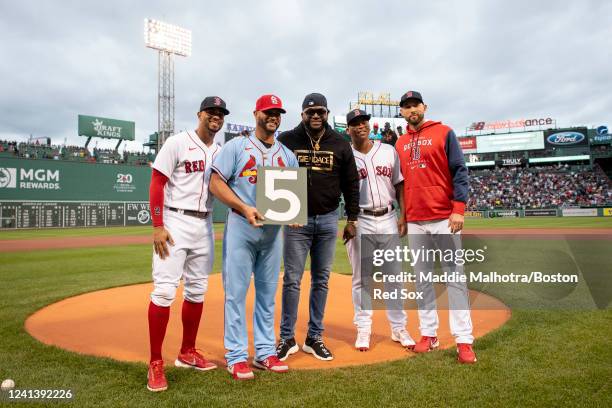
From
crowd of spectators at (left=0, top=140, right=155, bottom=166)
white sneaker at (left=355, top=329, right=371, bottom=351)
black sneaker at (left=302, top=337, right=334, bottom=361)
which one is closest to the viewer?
black sneaker at (left=302, top=337, right=334, bottom=361)

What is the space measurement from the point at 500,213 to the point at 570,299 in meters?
41.1

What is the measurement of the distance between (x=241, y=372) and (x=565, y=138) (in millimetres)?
63293

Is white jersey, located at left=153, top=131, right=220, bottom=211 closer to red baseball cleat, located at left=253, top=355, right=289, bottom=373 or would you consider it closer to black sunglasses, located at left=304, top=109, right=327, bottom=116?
black sunglasses, located at left=304, top=109, right=327, bottom=116

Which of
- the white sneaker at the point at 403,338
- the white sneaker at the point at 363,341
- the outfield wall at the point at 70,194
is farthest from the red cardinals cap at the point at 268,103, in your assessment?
the outfield wall at the point at 70,194

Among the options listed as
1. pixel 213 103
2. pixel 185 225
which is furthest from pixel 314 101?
pixel 185 225

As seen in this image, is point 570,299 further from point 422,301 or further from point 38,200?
point 38,200

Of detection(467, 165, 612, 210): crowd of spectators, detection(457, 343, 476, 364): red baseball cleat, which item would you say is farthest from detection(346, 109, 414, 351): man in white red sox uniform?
detection(467, 165, 612, 210): crowd of spectators

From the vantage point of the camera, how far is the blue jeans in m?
3.71

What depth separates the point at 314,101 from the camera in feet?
12.1

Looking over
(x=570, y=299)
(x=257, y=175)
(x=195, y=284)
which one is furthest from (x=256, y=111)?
(x=570, y=299)

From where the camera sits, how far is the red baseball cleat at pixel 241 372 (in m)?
3.14

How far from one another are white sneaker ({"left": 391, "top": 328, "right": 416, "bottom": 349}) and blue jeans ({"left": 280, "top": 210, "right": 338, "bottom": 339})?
0.81m

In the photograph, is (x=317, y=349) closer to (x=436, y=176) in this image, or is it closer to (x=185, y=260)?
(x=185, y=260)

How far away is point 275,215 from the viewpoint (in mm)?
3117
